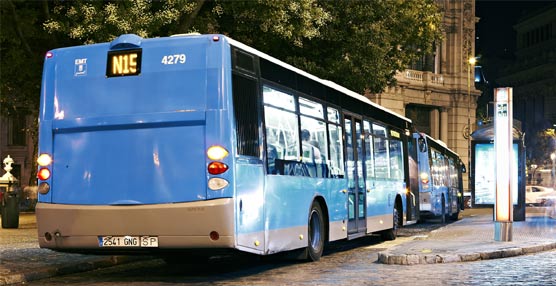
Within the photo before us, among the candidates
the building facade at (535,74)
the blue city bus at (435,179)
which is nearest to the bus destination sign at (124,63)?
the blue city bus at (435,179)

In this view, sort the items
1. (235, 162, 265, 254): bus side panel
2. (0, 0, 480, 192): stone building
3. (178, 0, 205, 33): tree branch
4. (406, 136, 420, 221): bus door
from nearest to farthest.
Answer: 1. (235, 162, 265, 254): bus side panel
2. (178, 0, 205, 33): tree branch
3. (406, 136, 420, 221): bus door
4. (0, 0, 480, 192): stone building

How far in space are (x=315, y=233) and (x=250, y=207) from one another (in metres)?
3.20

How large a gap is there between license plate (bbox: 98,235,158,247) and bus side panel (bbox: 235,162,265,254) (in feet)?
3.66

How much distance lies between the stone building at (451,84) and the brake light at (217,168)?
158ft

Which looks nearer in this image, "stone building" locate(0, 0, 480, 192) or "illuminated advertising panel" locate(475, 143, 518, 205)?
"illuminated advertising panel" locate(475, 143, 518, 205)

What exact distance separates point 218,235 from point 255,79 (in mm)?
2350

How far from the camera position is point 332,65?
26.0 meters

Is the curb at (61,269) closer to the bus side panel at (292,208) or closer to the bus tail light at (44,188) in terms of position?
the bus tail light at (44,188)

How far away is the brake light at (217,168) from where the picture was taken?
11289mm

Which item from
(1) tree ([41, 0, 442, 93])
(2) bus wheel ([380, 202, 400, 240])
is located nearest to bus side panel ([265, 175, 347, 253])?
(2) bus wheel ([380, 202, 400, 240])

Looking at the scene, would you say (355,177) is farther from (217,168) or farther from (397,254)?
Answer: (217,168)

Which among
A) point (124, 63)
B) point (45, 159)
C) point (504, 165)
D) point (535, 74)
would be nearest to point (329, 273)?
point (124, 63)

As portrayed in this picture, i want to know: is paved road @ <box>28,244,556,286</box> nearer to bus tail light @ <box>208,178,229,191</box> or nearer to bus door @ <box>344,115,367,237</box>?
bus tail light @ <box>208,178,229,191</box>

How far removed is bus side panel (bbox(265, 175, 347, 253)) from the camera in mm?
12641
